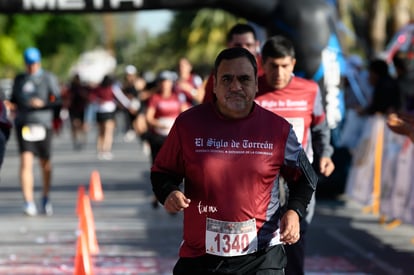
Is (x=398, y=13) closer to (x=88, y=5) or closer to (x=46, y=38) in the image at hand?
(x=88, y=5)

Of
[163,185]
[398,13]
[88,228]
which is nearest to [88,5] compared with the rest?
[88,228]

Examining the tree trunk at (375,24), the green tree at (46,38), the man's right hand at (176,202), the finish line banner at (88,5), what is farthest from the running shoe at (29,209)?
the green tree at (46,38)

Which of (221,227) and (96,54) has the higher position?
(221,227)

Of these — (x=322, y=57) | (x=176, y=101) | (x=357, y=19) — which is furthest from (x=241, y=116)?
(x=357, y=19)

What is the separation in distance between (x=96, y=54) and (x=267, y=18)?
104854 millimetres

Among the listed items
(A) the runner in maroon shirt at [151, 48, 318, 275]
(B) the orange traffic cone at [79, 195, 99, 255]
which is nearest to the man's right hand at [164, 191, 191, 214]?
(A) the runner in maroon shirt at [151, 48, 318, 275]

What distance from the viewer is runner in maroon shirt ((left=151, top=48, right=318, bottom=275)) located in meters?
5.12

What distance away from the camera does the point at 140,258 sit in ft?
33.3

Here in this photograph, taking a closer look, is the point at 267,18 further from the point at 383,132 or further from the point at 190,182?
the point at 190,182

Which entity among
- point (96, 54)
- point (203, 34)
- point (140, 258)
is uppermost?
point (140, 258)

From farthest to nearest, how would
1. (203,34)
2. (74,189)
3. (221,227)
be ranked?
(203,34)
(74,189)
(221,227)

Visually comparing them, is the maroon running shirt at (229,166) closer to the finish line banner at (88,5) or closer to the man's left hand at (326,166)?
the man's left hand at (326,166)

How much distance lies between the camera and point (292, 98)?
7180 mm

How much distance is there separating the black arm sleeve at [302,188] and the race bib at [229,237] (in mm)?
254
